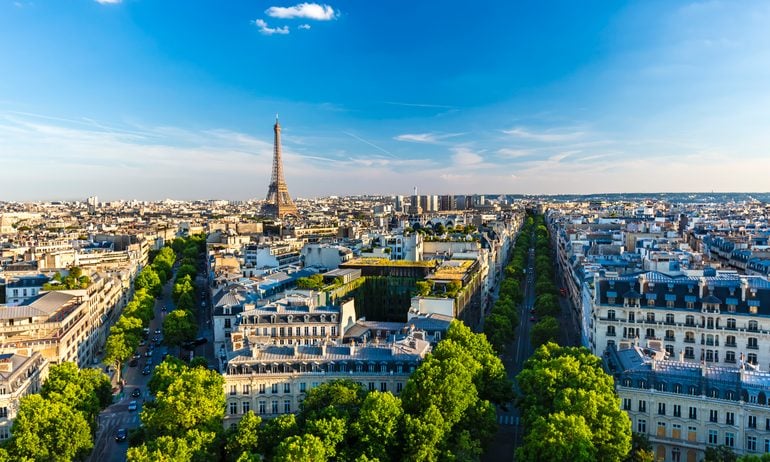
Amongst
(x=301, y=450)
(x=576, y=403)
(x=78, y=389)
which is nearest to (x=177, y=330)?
(x=78, y=389)

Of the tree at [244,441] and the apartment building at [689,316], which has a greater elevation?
the apartment building at [689,316]

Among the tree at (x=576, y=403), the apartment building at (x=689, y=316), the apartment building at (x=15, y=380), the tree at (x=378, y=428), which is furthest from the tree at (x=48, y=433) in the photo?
the apartment building at (x=689, y=316)

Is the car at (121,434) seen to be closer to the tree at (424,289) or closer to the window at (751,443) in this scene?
the tree at (424,289)

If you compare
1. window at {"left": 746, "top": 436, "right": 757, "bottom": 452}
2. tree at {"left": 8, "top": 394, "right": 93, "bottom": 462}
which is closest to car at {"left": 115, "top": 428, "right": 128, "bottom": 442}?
tree at {"left": 8, "top": 394, "right": 93, "bottom": 462}

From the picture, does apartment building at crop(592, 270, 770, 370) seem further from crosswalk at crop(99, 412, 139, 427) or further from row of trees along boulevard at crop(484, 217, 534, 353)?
crosswalk at crop(99, 412, 139, 427)

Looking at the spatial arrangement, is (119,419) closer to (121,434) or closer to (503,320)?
(121,434)

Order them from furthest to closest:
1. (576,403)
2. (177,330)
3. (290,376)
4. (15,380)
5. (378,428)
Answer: (177,330), (290,376), (15,380), (576,403), (378,428)

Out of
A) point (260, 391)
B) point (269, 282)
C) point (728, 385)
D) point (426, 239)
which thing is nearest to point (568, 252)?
point (426, 239)
